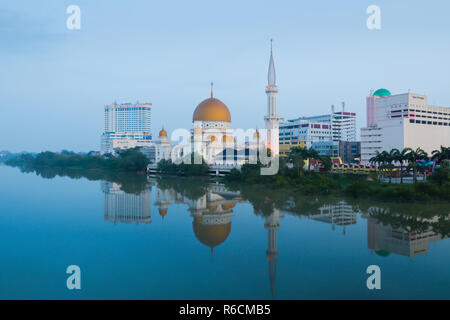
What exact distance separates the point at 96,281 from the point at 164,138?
37.6 m

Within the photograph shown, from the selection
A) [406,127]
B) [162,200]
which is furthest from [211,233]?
[406,127]

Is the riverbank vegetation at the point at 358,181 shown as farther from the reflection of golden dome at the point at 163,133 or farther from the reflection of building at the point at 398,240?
the reflection of golden dome at the point at 163,133

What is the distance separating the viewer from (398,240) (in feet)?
41.2

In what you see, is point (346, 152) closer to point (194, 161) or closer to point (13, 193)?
point (194, 161)

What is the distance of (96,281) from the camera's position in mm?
8852

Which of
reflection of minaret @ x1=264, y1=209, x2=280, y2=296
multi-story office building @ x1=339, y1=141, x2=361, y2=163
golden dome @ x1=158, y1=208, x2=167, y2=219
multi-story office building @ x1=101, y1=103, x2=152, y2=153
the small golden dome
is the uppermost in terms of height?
multi-story office building @ x1=101, y1=103, x2=152, y2=153

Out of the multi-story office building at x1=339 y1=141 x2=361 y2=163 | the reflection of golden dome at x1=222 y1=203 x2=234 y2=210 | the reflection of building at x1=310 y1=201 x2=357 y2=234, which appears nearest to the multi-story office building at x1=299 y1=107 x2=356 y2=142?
the multi-story office building at x1=339 y1=141 x2=361 y2=163

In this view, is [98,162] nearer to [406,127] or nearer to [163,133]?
[163,133]

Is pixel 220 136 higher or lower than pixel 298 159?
higher

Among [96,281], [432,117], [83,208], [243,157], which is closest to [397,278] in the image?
[96,281]

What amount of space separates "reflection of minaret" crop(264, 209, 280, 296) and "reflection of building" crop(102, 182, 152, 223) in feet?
16.3

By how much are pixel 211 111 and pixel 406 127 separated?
20644mm

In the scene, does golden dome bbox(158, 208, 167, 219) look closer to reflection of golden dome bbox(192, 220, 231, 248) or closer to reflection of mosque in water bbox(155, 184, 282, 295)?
reflection of mosque in water bbox(155, 184, 282, 295)

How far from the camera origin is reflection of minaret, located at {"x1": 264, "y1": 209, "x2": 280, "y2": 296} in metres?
9.37
